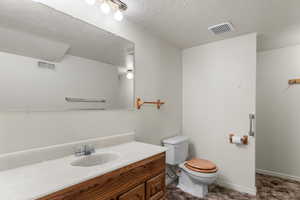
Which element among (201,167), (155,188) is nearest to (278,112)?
(201,167)

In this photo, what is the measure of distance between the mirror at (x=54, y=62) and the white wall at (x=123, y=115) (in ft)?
0.27

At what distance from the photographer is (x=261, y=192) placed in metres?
2.21

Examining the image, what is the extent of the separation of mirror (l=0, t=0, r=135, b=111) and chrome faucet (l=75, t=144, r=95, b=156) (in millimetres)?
344

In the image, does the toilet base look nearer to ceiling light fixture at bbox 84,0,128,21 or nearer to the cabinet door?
the cabinet door

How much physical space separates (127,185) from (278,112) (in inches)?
115

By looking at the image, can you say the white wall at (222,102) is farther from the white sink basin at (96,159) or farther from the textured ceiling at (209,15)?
the white sink basin at (96,159)

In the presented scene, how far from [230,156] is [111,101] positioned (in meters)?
1.94

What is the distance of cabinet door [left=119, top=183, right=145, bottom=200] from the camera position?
1125mm

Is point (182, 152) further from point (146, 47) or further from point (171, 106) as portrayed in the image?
point (146, 47)

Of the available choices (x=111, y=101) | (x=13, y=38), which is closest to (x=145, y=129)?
(x=111, y=101)

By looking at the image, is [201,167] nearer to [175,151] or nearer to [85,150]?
[175,151]

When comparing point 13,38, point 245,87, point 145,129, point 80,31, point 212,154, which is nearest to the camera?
point 13,38

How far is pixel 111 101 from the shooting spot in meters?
1.65

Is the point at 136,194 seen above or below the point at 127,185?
below
